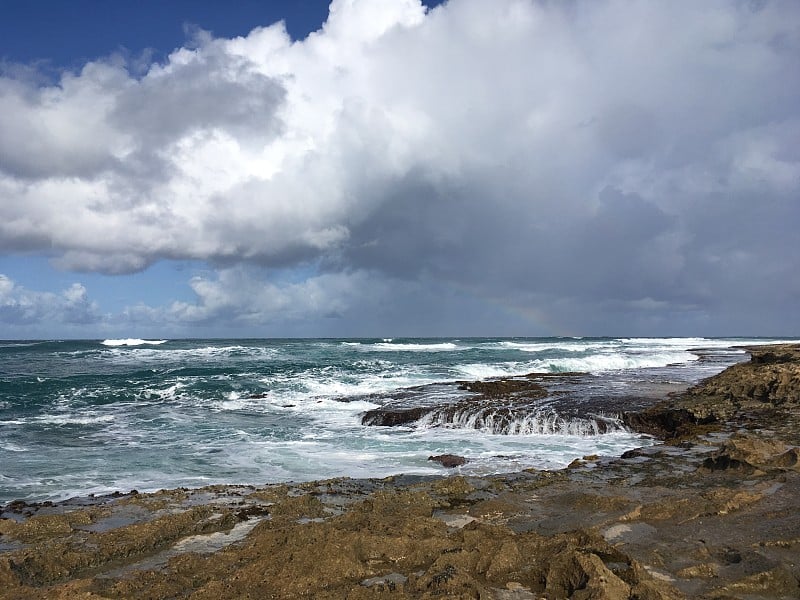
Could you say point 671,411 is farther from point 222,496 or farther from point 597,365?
point 597,365

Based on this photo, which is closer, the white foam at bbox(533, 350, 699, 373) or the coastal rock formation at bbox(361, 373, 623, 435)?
the coastal rock formation at bbox(361, 373, 623, 435)

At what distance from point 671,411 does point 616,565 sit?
1280cm

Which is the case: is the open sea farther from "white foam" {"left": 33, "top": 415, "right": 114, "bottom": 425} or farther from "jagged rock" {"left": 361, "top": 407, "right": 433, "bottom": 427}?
"jagged rock" {"left": 361, "top": 407, "right": 433, "bottom": 427}

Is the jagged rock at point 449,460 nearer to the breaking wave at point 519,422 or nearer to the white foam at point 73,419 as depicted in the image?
the breaking wave at point 519,422

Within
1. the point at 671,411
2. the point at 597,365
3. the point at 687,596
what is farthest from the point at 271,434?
Answer: the point at 597,365

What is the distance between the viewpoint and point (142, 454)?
14023mm

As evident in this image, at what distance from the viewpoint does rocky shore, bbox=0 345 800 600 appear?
5016 mm

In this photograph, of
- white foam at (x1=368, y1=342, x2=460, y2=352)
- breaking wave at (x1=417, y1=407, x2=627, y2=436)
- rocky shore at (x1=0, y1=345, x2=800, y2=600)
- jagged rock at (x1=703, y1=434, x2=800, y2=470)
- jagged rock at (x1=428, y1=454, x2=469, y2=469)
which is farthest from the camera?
white foam at (x1=368, y1=342, x2=460, y2=352)

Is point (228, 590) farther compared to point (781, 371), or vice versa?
point (781, 371)

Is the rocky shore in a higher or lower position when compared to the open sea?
higher

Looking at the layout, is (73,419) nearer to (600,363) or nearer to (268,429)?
(268,429)

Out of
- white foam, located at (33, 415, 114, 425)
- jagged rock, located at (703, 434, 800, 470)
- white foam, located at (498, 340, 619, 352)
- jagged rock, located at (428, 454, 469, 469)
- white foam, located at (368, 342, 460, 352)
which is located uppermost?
jagged rock, located at (703, 434, 800, 470)

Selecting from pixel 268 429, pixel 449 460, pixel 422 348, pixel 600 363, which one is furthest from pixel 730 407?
pixel 422 348

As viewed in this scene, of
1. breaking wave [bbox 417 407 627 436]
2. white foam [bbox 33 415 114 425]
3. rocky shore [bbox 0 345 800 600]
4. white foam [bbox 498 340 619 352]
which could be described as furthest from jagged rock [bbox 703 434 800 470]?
white foam [bbox 498 340 619 352]
